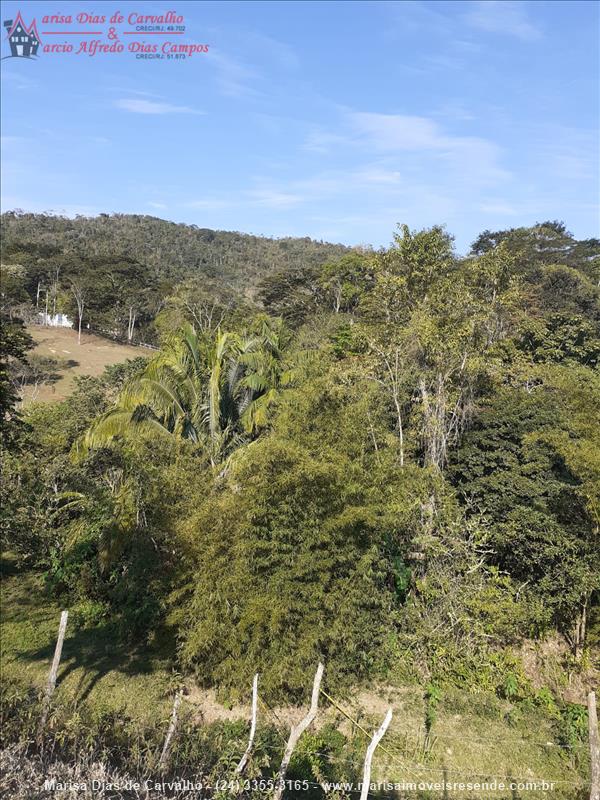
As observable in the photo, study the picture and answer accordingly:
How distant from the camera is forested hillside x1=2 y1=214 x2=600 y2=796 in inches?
285

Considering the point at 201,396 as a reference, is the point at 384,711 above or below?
below

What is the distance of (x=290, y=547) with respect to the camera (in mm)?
7188

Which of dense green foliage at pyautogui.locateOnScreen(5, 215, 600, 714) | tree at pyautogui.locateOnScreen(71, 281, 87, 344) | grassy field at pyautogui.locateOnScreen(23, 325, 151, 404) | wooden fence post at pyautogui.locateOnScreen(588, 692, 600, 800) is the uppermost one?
tree at pyautogui.locateOnScreen(71, 281, 87, 344)

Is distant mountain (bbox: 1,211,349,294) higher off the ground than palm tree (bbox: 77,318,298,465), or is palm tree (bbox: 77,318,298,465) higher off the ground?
distant mountain (bbox: 1,211,349,294)

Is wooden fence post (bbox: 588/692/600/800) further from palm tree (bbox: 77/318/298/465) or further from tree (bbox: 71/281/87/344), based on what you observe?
tree (bbox: 71/281/87/344)

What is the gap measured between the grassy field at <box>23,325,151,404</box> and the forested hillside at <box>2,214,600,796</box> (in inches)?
757

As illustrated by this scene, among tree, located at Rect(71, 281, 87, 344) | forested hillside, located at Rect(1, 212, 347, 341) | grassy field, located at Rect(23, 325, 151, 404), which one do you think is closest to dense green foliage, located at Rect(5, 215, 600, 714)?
grassy field, located at Rect(23, 325, 151, 404)

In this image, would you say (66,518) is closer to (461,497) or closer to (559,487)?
(461,497)

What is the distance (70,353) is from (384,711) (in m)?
37.9

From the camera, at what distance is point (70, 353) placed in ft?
132

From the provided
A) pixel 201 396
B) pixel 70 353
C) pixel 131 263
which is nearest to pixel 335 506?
pixel 201 396

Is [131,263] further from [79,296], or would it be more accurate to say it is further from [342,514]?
[342,514]

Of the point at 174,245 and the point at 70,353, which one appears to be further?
the point at 174,245

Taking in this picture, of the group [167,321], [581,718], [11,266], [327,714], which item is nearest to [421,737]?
[327,714]
